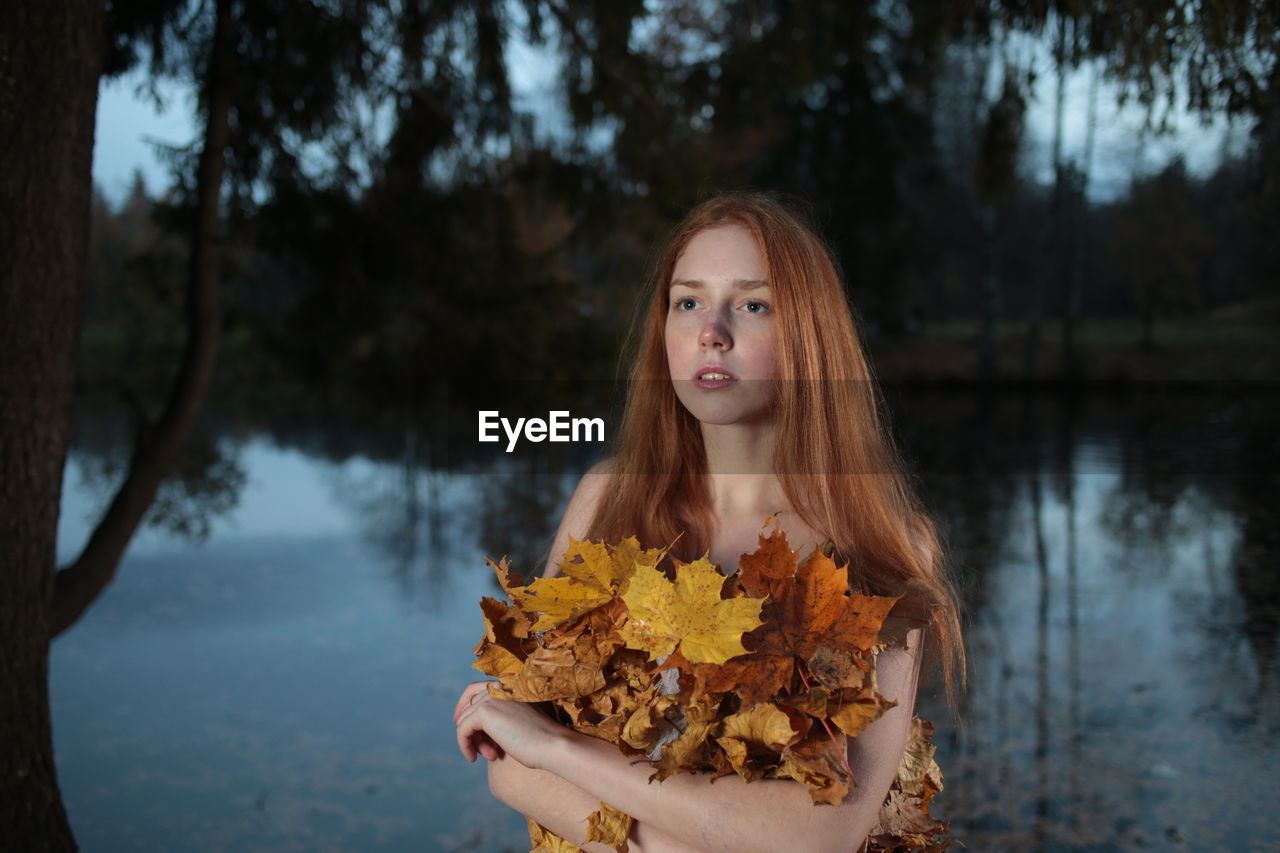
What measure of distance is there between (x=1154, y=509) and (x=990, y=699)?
20.5 feet

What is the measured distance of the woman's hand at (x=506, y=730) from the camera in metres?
1.50

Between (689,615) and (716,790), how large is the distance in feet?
0.70

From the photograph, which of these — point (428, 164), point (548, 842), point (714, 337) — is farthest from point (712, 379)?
point (428, 164)

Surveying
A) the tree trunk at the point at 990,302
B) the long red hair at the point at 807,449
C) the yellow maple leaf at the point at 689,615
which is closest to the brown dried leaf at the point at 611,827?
the yellow maple leaf at the point at 689,615

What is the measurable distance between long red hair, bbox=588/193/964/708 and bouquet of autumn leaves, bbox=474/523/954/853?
188 mm

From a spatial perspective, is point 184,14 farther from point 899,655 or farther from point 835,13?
point 899,655

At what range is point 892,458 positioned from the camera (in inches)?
72.3

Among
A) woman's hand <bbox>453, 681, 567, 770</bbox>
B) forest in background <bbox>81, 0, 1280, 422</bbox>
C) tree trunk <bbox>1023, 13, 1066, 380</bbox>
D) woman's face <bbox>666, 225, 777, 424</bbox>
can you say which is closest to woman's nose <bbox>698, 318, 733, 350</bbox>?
woman's face <bbox>666, 225, 777, 424</bbox>

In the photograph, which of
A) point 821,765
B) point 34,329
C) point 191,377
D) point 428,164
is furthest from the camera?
point 428,164

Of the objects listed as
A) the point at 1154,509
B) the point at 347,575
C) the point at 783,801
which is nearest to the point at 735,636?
the point at 783,801

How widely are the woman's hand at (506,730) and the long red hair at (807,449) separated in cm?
35

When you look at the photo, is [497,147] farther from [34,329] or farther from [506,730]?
[506,730]

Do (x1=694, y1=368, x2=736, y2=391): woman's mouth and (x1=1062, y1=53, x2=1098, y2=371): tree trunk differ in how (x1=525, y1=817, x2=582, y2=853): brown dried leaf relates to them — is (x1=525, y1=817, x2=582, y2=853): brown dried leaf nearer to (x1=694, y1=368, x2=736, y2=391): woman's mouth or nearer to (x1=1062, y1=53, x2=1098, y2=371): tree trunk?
(x1=694, y1=368, x2=736, y2=391): woman's mouth

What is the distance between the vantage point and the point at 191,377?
423 centimetres
